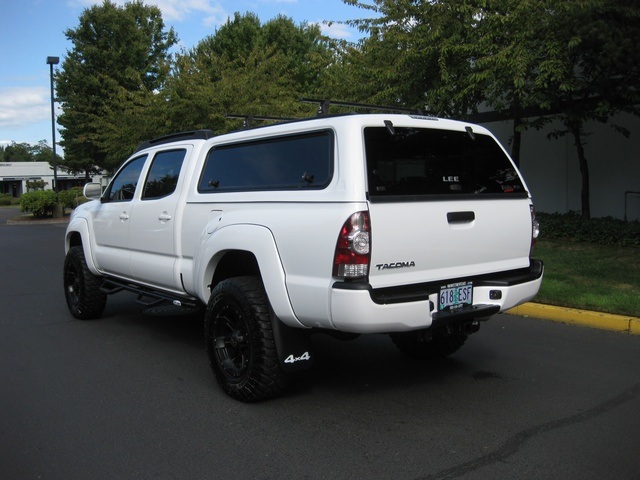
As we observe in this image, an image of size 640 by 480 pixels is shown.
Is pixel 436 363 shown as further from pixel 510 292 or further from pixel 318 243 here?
pixel 318 243

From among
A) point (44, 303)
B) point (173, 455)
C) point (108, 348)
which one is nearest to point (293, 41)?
point (44, 303)

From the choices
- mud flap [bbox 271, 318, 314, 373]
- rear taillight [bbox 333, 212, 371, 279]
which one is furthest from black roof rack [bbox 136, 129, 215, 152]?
rear taillight [bbox 333, 212, 371, 279]

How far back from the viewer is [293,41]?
3306 centimetres

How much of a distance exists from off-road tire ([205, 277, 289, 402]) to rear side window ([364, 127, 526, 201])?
4.01 ft

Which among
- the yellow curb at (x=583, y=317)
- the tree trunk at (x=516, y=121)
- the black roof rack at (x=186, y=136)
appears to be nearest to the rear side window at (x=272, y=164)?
the black roof rack at (x=186, y=136)

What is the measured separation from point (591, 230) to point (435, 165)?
896 cm

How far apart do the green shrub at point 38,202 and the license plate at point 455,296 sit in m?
26.7

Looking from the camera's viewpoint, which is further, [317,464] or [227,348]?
[227,348]

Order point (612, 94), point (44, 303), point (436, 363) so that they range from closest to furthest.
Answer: point (436, 363)
point (44, 303)
point (612, 94)

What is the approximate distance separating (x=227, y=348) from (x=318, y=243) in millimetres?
1387

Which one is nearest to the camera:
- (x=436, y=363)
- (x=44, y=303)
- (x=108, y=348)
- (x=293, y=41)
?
(x=436, y=363)

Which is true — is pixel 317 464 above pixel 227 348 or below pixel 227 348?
below

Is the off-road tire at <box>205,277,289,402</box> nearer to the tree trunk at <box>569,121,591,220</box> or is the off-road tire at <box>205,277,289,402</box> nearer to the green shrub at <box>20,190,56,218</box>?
the tree trunk at <box>569,121,591,220</box>

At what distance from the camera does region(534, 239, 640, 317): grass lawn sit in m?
7.10
